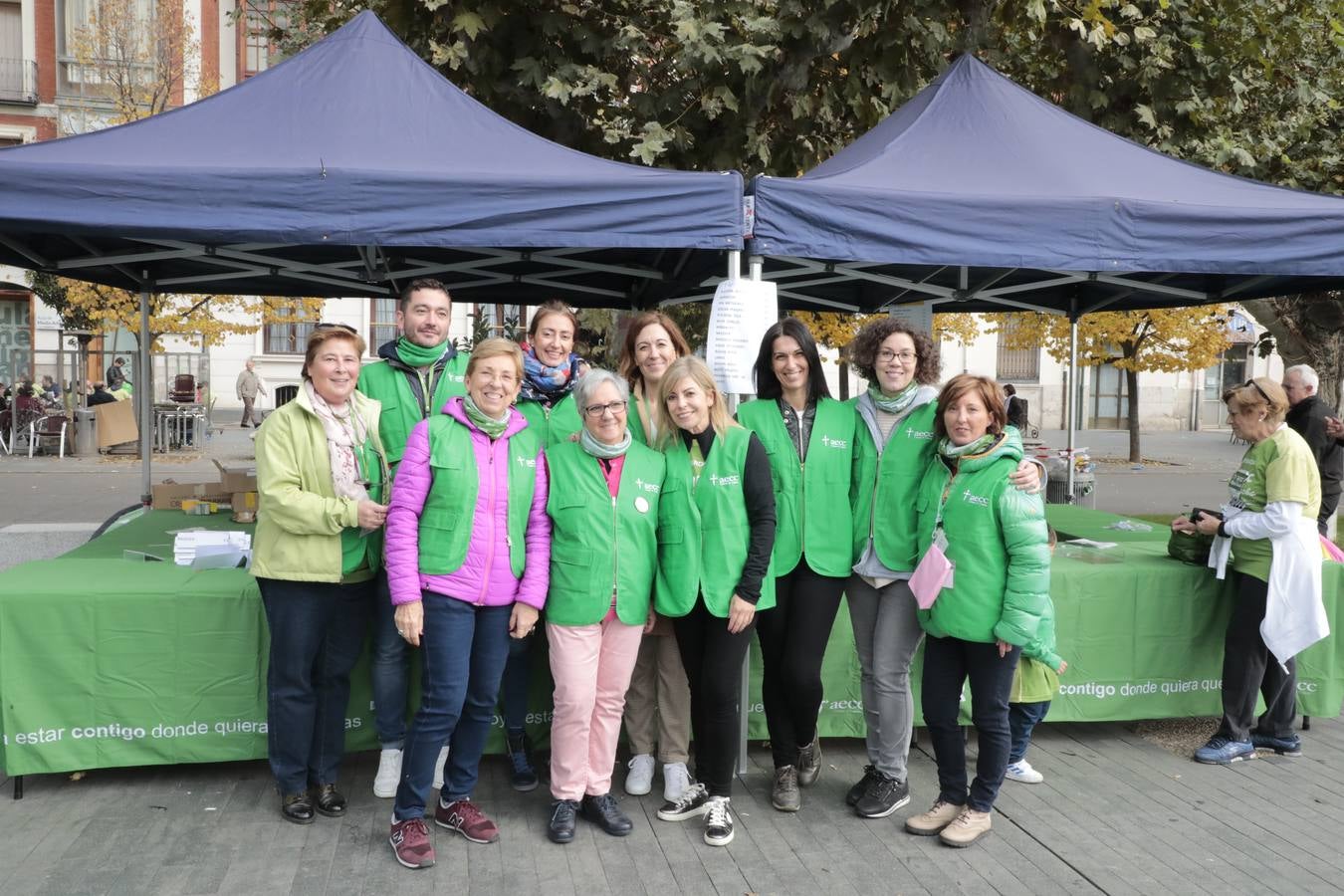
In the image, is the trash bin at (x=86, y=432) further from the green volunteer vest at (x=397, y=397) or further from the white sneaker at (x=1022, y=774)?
the white sneaker at (x=1022, y=774)

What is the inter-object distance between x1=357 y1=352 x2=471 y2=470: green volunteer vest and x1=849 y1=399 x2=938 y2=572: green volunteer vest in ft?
4.89

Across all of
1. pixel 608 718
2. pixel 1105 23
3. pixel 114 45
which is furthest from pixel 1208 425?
pixel 608 718

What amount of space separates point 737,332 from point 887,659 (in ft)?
4.44

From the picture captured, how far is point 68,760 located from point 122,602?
59cm

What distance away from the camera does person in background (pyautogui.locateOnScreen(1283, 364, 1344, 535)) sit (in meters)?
7.21

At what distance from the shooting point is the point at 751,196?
3990mm

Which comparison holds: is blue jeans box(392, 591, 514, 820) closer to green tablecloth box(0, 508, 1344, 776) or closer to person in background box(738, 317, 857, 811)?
green tablecloth box(0, 508, 1344, 776)

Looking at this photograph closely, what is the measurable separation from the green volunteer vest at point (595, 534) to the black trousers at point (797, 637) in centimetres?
53

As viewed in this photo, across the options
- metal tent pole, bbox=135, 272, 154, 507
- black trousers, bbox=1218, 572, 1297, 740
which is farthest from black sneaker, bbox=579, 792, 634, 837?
metal tent pole, bbox=135, 272, 154, 507

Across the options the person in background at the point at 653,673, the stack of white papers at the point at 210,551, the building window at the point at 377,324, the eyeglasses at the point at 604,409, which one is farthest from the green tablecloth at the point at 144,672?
the building window at the point at 377,324

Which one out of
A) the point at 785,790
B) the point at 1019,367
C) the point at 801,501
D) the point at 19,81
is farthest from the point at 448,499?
the point at 19,81

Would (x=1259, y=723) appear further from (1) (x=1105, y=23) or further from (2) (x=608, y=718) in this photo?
(1) (x=1105, y=23)

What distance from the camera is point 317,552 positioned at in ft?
11.1

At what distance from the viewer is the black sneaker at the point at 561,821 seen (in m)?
3.46
